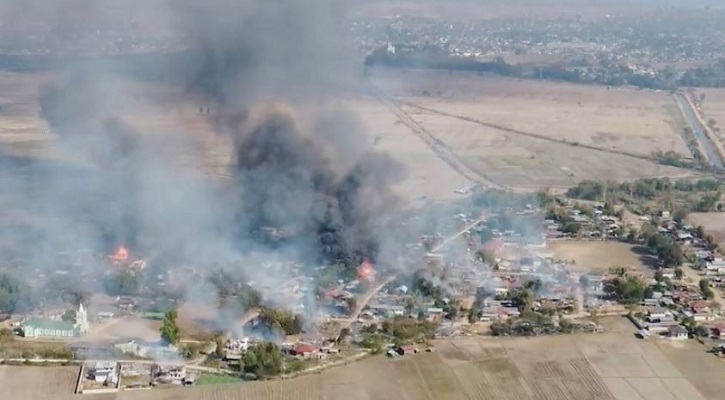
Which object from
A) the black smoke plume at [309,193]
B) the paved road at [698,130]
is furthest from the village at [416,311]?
the paved road at [698,130]

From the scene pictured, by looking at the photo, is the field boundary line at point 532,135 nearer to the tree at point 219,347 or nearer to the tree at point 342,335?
the tree at point 342,335

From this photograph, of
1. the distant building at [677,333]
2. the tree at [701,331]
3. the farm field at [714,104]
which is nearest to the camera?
the distant building at [677,333]

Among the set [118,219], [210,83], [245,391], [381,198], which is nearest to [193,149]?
[210,83]

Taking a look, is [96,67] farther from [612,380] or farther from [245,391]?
[612,380]

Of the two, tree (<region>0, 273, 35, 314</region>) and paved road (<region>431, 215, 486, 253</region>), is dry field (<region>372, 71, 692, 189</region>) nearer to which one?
paved road (<region>431, 215, 486, 253</region>)

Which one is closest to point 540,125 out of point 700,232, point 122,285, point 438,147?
point 438,147

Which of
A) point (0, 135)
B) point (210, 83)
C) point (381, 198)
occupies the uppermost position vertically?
point (210, 83)

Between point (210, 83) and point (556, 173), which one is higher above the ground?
point (210, 83)
